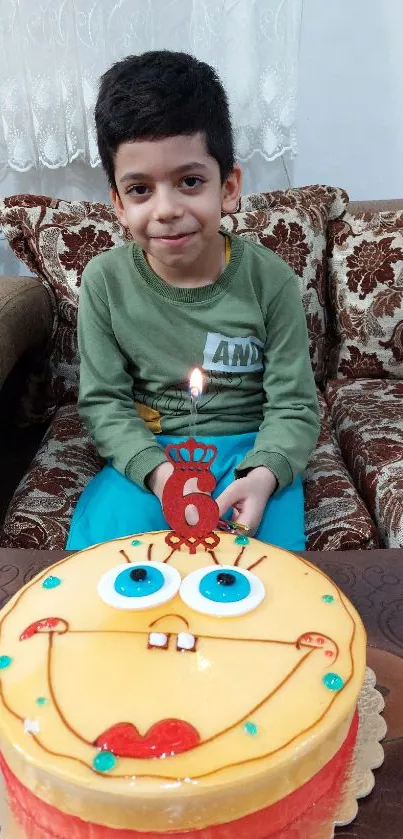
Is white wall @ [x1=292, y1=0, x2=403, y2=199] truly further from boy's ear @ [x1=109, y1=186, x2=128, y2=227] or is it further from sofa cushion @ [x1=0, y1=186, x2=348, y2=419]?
boy's ear @ [x1=109, y1=186, x2=128, y2=227]

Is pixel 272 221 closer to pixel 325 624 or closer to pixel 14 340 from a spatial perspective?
pixel 14 340

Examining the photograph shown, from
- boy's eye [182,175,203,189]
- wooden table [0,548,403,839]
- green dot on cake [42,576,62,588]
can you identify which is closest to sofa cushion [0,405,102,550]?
wooden table [0,548,403,839]

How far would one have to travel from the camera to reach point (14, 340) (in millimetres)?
1332

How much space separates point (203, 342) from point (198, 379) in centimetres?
57

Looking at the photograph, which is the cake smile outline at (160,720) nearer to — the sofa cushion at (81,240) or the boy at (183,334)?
the boy at (183,334)

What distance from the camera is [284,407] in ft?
3.93

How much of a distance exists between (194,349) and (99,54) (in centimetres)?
116

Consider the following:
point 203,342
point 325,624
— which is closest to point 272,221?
point 203,342

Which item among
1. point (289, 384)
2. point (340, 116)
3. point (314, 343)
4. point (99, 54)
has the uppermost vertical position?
point (99, 54)

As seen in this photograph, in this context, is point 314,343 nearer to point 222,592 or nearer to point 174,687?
→ point 222,592

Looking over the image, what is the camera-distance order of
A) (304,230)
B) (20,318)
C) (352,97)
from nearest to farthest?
(20,318), (304,230), (352,97)

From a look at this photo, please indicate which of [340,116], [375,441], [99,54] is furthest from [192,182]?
[340,116]

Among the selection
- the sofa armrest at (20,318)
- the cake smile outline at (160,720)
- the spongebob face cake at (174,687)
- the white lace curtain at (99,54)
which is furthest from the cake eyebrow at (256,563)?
the white lace curtain at (99,54)

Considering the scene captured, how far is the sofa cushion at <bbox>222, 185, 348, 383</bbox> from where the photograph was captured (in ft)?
5.48
